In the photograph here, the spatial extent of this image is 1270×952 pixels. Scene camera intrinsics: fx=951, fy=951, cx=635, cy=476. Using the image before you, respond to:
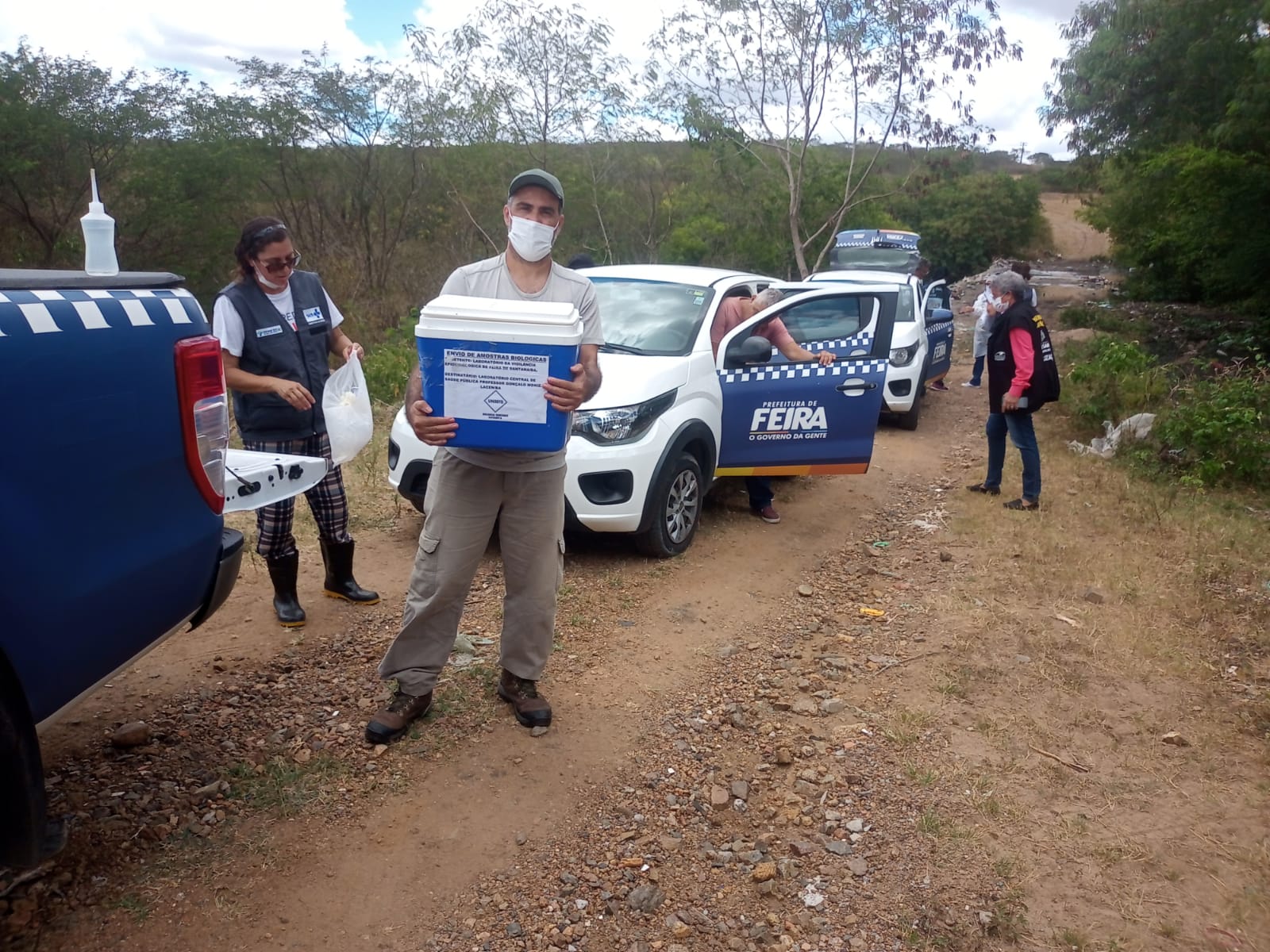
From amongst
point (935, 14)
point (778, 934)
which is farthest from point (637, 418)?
point (935, 14)

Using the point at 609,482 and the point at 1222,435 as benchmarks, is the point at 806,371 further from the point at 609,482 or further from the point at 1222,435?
the point at 1222,435

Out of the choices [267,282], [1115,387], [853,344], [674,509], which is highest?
[267,282]

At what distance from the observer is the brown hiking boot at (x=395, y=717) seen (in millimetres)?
3301

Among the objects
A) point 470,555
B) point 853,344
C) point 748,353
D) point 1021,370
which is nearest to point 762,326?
point 748,353

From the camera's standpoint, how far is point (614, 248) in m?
22.1

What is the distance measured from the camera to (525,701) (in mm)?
3502

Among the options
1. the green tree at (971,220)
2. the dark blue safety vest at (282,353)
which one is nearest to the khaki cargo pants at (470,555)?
the dark blue safety vest at (282,353)

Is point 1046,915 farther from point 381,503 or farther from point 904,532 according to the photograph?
point 381,503

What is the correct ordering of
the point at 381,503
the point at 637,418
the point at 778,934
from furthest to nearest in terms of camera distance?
1. the point at 381,503
2. the point at 637,418
3. the point at 778,934

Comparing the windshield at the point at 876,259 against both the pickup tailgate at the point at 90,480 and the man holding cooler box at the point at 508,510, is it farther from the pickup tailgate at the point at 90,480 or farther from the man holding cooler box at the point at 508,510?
the pickup tailgate at the point at 90,480

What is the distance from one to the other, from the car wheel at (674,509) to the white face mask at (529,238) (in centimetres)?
225

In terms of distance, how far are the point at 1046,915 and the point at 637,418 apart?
122 inches

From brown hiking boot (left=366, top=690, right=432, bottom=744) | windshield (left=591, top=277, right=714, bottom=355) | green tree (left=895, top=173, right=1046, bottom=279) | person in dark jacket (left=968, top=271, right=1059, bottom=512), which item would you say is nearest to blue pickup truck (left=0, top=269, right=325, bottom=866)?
brown hiking boot (left=366, top=690, right=432, bottom=744)

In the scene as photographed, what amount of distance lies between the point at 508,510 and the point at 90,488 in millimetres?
1395
